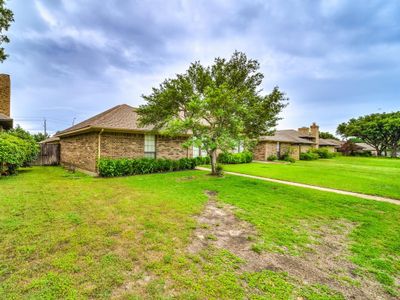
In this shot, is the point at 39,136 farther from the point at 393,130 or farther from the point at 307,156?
the point at 393,130

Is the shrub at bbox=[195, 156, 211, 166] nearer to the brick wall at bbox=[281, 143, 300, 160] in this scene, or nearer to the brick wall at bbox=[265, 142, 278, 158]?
the brick wall at bbox=[265, 142, 278, 158]

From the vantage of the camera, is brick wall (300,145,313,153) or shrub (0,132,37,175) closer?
shrub (0,132,37,175)

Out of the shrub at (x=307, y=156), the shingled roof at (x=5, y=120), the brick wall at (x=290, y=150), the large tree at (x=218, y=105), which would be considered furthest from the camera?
the shrub at (x=307, y=156)

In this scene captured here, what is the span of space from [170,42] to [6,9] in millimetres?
7588

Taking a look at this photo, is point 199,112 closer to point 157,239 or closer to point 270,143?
point 157,239

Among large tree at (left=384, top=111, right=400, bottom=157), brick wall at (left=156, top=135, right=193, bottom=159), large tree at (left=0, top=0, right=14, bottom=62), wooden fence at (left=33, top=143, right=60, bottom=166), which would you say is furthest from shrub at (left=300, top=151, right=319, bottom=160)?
large tree at (left=0, top=0, right=14, bottom=62)

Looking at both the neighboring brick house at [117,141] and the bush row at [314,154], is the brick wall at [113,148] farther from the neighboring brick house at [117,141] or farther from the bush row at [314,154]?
the bush row at [314,154]

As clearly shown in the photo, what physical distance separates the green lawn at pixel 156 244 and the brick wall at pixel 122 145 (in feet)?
16.4

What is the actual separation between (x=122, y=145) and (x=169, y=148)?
11.1 ft

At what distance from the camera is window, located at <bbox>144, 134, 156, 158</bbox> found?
13.8m

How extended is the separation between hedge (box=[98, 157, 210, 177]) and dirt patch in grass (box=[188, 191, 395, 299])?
7878 mm

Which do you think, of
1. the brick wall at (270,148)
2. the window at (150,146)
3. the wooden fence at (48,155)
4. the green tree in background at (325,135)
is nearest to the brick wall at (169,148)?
the window at (150,146)

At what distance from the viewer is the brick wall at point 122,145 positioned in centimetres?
1214

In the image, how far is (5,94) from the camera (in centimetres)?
1741
